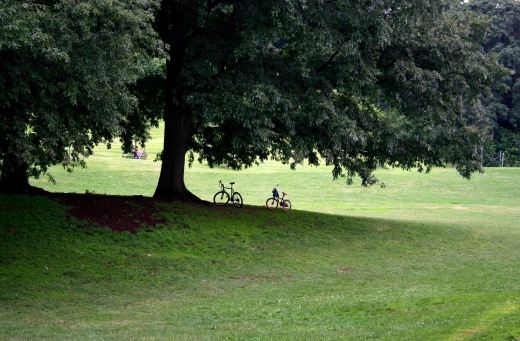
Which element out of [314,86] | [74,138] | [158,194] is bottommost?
[158,194]

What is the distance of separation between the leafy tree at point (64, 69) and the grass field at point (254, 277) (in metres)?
2.94

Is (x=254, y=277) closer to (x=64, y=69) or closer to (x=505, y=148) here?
(x=64, y=69)

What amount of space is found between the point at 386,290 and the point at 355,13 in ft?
28.4

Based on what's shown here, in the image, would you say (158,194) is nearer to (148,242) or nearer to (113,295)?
(148,242)

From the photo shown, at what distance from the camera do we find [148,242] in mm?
17484

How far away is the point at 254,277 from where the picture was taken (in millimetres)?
16250

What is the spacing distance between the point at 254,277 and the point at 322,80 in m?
7.04

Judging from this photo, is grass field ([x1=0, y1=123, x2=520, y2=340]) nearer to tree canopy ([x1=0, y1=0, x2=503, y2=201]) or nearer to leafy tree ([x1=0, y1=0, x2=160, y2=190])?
tree canopy ([x1=0, y1=0, x2=503, y2=201])

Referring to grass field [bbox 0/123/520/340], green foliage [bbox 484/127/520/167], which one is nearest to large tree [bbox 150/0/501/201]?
grass field [bbox 0/123/520/340]

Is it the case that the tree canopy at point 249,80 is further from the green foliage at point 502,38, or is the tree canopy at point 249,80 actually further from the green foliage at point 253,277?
the green foliage at point 502,38

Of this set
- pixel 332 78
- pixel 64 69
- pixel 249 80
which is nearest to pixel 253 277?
pixel 249 80

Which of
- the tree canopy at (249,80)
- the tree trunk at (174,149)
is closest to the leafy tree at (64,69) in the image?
the tree canopy at (249,80)

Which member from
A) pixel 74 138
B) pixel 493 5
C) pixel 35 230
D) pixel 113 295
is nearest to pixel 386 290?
pixel 113 295

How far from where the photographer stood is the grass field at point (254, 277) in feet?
31.5
